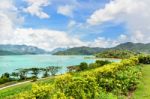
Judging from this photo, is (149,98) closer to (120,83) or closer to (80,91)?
(120,83)

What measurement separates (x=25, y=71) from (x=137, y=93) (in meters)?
38.2

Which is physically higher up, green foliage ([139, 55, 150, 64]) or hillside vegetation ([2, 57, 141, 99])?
green foliage ([139, 55, 150, 64])

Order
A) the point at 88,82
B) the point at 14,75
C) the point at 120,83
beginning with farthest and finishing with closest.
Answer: the point at 14,75
the point at 120,83
the point at 88,82

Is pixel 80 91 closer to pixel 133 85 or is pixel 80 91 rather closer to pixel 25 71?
pixel 133 85

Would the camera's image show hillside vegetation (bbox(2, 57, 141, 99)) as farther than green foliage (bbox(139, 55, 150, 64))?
No

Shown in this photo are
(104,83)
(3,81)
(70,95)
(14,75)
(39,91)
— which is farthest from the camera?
(14,75)

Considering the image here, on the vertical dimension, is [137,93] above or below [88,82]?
below

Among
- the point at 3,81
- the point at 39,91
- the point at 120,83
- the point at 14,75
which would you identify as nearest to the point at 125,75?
the point at 120,83

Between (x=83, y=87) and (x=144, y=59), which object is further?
(x=144, y=59)

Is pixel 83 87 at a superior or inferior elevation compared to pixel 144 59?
inferior

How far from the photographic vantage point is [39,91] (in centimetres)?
1091

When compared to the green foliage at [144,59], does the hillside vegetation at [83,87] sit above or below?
below

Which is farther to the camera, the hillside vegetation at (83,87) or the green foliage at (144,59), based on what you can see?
the green foliage at (144,59)

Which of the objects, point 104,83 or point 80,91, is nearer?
point 80,91
